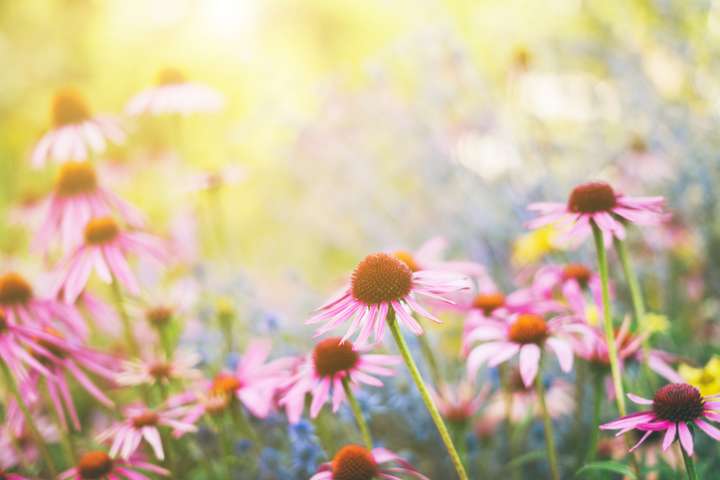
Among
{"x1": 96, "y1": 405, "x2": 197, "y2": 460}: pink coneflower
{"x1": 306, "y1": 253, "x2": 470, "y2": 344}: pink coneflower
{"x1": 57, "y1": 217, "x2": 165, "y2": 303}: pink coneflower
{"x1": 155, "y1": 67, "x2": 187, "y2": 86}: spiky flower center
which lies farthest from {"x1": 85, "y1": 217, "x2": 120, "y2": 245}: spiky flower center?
{"x1": 155, "y1": 67, "x2": 187, "y2": 86}: spiky flower center

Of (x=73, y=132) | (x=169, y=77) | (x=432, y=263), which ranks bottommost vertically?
(x=432, y=263)

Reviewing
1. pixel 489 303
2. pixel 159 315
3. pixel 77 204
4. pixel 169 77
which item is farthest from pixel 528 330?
pixel 169 77

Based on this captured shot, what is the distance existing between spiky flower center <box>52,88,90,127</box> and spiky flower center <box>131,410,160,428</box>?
1.10 m

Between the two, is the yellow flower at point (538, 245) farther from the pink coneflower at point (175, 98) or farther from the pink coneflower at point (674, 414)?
the pink coneflower at point (175, 98)

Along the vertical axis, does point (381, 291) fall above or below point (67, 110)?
below

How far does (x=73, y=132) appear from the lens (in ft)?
6.42

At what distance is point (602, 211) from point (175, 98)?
1515 millimetres

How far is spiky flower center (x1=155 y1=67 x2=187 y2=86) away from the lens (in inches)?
91.4

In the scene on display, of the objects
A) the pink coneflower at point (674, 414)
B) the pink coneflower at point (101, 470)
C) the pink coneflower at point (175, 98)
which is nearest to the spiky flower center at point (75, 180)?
the pink coneflower at point (175, 98)

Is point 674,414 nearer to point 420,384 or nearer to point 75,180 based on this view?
point 420,384

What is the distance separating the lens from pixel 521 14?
3.14 meters

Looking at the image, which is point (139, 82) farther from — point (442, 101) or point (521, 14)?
point (442, 101)

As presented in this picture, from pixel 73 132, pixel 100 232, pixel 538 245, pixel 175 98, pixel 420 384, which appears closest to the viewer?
pixel 420 384

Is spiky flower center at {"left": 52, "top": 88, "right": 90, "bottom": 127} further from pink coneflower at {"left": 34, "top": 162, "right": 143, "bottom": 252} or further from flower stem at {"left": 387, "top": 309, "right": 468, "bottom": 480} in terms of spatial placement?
flower stem at {"left": 387, "top": 309, "right": 468, "bottom": 480}
